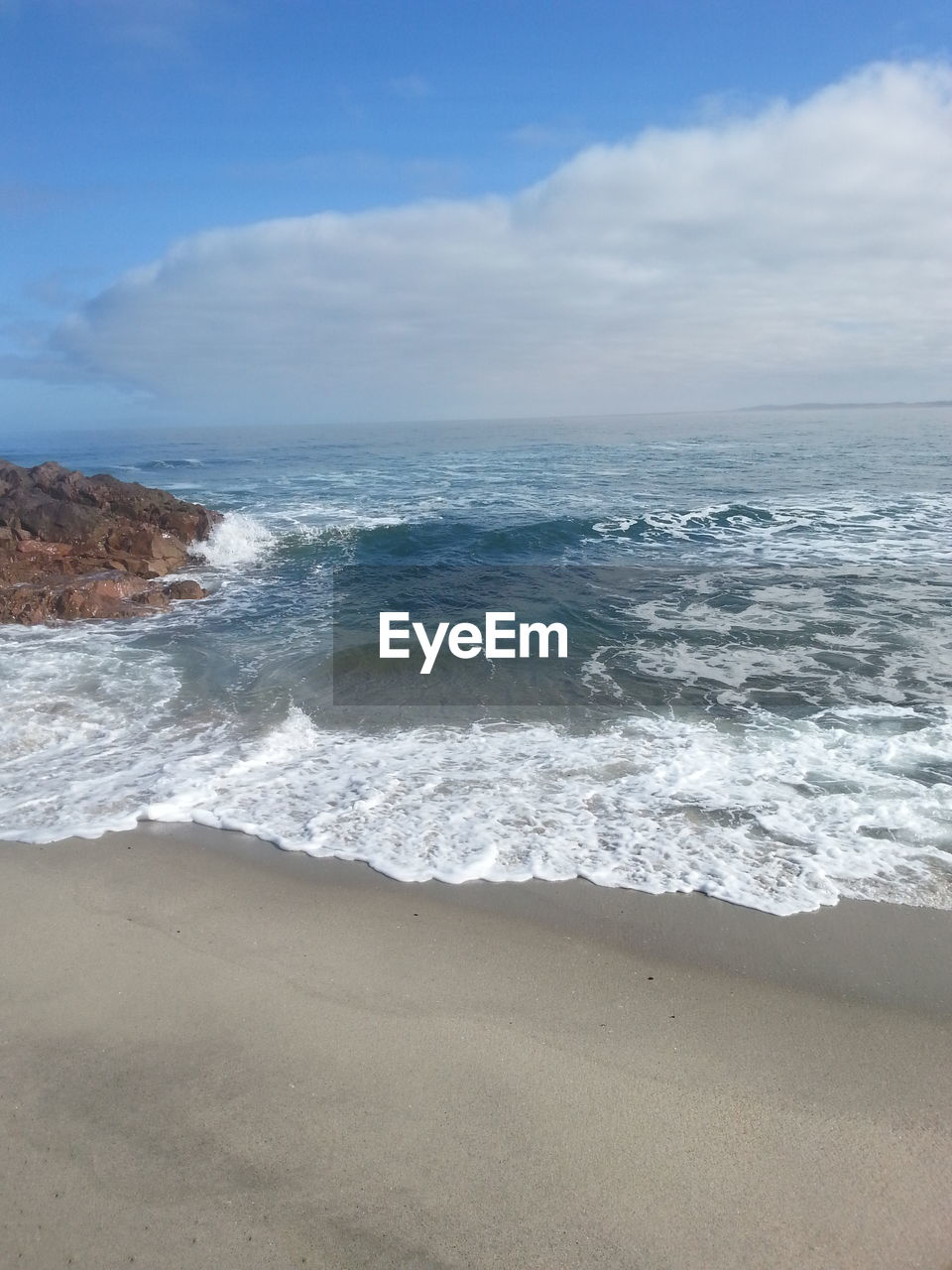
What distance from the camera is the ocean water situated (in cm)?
517

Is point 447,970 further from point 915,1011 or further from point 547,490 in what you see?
point 547,490

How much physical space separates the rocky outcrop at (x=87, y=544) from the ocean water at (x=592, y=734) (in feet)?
2.30

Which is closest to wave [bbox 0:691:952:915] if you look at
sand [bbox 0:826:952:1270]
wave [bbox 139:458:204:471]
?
sand [bbox 0:826:952:1270]

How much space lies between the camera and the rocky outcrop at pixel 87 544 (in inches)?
466

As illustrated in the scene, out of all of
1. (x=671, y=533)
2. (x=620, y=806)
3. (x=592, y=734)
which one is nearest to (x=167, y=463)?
(x=671, y=533)

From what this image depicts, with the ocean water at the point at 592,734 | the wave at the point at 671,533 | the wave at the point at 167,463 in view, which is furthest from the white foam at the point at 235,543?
the wave at the point at 167,463

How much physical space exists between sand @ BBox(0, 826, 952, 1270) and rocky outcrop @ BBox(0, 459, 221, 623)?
26.7 feet

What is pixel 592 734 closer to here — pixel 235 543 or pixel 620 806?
pixel 620 806

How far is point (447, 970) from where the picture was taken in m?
3.99

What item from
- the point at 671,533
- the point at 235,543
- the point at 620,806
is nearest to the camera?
the point at 620,806

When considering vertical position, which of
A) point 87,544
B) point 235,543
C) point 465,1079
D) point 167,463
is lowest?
point 465,1079

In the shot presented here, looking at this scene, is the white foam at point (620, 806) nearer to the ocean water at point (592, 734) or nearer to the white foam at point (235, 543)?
the ocean water at point (592, 734)

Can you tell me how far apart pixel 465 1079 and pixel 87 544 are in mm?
13719

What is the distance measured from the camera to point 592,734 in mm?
7230
